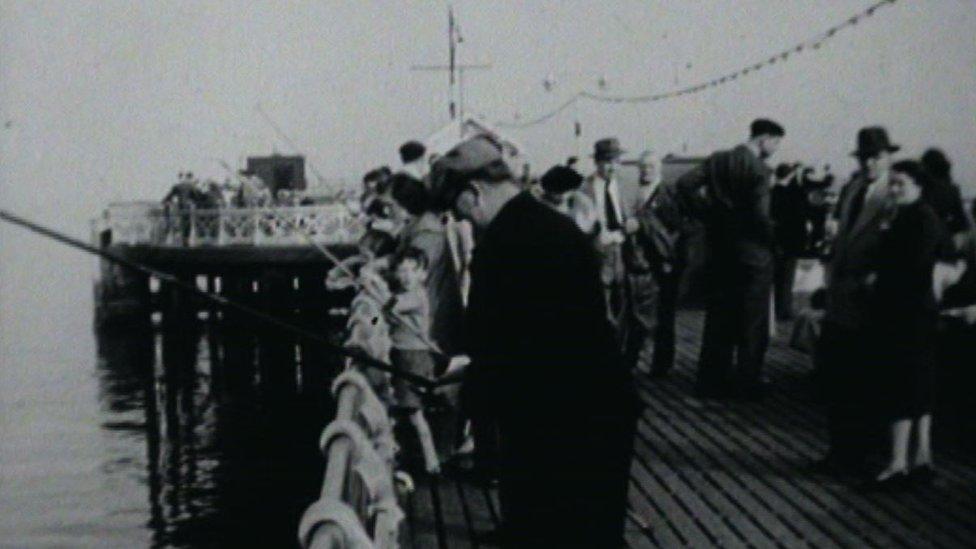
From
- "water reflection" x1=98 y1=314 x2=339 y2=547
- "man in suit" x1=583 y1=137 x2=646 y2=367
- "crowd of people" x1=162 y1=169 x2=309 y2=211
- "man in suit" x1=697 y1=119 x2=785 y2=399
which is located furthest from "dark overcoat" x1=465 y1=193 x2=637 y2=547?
"crowd of people" x1=162 y1=169 x2=309 y2=211

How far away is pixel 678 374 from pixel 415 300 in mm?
3744

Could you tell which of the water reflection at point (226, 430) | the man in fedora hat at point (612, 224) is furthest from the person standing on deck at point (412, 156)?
the water reflection at point (226, 430)

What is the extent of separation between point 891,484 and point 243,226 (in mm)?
27637

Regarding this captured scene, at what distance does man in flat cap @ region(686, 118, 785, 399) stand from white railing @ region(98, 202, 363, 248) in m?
21.5

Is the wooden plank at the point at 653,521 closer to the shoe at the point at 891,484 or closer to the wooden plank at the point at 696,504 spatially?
the wooden plank at the point at 696,504

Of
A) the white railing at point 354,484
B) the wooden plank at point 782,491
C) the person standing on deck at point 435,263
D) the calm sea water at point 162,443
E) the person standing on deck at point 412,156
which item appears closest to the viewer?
the white railing at point 354,484

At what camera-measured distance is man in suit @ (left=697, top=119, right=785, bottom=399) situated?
9.68 meters

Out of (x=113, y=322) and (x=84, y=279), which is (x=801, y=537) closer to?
(x=113, y=322)

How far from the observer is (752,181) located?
31.7 feet

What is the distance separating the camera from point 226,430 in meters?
24.4

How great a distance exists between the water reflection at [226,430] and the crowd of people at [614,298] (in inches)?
188

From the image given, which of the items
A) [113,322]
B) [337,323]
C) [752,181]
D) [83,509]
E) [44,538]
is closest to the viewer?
[752,181]

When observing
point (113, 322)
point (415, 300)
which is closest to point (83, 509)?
point (415, 300)

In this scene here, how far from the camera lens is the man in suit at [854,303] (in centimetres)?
738
